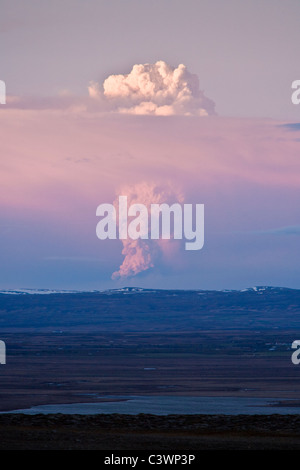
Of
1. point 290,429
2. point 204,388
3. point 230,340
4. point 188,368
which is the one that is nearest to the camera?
point 290,429

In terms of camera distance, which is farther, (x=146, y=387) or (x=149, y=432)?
(x=146, y=387)

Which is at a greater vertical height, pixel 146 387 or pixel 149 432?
pixel 146 387

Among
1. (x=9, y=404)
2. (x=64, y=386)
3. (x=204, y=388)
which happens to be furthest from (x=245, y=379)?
(x=9, y=404)

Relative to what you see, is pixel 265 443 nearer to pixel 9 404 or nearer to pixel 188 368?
pixel 9 404

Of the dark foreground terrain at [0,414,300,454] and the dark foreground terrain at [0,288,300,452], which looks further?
the dark foreground terrain at [0,288,300,452]

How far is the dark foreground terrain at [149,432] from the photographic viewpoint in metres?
30.8

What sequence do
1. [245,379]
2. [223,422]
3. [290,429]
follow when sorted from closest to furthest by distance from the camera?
[290,429] → [223,422] → [245,379]

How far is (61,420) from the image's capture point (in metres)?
39.4

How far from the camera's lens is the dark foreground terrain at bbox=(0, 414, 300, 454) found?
30.8m

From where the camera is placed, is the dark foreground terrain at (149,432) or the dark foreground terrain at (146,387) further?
the dark foreground terrain at (146,387)

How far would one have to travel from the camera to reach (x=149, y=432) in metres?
36.2
